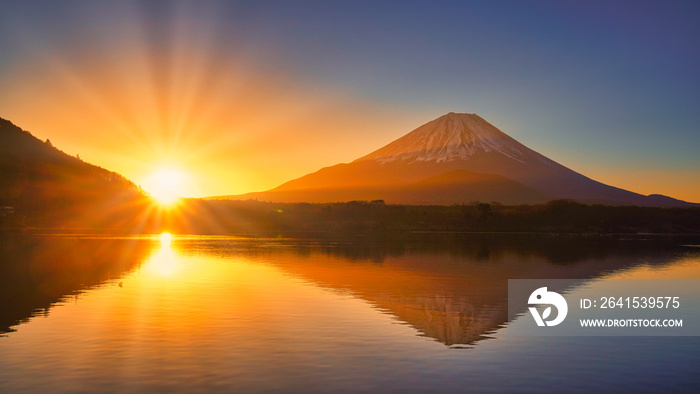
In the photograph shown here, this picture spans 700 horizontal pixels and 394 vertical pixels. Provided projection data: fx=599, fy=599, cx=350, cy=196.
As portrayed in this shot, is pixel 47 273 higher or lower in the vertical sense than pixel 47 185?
lower

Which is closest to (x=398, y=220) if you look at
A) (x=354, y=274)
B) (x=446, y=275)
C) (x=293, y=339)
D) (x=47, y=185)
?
(x=47, y=185)

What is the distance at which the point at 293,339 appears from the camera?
23.1 m

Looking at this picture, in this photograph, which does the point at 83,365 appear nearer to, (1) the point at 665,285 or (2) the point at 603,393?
(2) the point at 603,393

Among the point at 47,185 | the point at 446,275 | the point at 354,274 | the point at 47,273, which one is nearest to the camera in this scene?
the point at 47,273

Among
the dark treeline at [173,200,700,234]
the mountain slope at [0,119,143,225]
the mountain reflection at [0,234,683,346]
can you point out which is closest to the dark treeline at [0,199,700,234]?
the dark treeline at [173,200,700,234]

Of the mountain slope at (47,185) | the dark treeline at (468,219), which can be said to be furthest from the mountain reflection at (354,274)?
the mountain slope at (47,185)

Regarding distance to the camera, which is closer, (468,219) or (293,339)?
(293,339)

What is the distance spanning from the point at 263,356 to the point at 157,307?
12158 millimetres

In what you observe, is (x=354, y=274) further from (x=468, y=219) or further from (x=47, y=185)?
(x=47, y=185)

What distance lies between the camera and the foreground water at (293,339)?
695 inches

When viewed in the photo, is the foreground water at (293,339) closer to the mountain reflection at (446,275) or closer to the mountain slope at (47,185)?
the mountain reflection at (446,275)

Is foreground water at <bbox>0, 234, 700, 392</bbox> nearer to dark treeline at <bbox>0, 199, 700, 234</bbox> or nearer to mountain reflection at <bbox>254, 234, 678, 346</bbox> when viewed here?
mountain reflection at <bbox>254, 234, 678, 346</bbox>

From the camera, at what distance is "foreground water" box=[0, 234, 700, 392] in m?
17.7

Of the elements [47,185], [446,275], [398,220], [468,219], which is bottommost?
[446,275]
